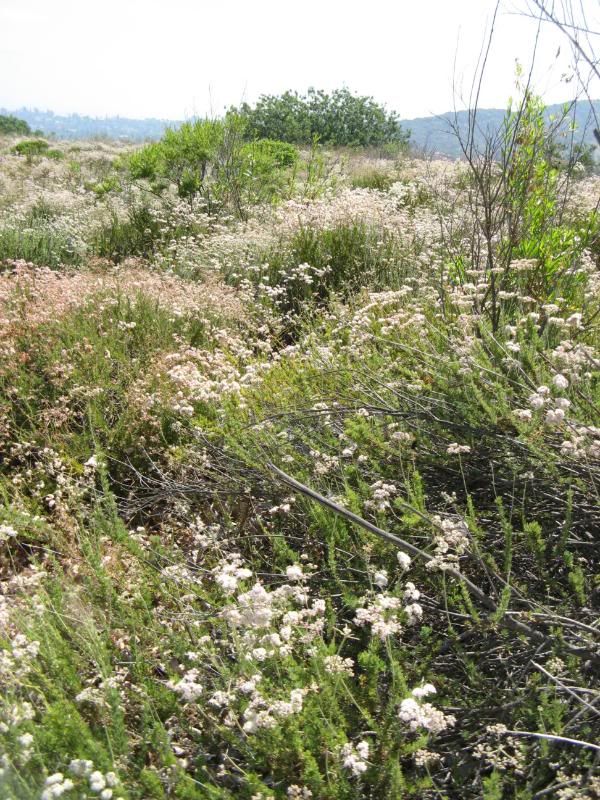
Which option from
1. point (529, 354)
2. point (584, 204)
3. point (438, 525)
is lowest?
point (438, 525)

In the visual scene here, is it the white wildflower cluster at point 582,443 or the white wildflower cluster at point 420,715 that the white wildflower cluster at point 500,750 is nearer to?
the white wildflower cluster at point 420,715

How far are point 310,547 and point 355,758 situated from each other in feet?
3.51

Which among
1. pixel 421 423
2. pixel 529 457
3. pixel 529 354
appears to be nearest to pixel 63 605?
pixel 421 423

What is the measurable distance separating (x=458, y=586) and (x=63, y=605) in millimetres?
1284

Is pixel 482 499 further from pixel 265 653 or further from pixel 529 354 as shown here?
pixel 265 653

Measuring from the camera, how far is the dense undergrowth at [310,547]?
165 cm

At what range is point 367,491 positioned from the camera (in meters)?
2.46

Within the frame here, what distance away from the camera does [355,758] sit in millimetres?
1520

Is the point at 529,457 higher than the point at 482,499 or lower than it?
higher

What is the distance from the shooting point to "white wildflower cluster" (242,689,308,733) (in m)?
1.58

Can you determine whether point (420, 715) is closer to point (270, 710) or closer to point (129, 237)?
point (270, 710)

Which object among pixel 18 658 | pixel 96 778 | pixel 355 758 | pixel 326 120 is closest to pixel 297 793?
pixel 355 758

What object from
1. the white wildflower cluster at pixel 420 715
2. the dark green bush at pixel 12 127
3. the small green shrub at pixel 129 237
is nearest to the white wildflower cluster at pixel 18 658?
the white wildflower cluster at pixel 420 715

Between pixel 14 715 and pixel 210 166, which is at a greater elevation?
pixel 210 166
